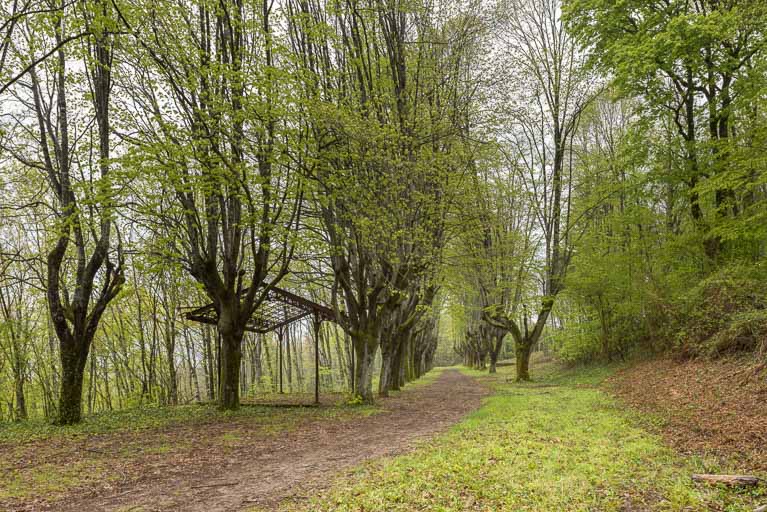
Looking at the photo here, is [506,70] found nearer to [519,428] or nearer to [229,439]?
[519,428]

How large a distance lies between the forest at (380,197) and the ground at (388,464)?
0.30ft

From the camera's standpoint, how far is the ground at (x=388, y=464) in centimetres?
460

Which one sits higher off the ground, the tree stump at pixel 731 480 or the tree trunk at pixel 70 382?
the tree trunk at pixel 70 382

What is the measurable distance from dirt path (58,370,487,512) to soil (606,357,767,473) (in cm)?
429

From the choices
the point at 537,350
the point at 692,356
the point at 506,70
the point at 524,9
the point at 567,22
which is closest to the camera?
the point at 692,356

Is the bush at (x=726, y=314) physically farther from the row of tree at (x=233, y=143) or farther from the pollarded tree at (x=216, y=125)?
the pollarded tree at (x=216, y=125)

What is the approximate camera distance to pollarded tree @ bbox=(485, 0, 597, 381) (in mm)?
19688

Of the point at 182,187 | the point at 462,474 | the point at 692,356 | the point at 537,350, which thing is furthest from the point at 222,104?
the point at 537,350

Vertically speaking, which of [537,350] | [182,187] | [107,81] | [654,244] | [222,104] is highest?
[107,81]

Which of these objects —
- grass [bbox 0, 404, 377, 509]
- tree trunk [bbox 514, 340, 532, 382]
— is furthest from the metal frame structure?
tree trunk [bbox 514, 340, 532, 382]

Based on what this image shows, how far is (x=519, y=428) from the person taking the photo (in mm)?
8297

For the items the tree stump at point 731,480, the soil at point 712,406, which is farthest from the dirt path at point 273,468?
the soil at point 712,406

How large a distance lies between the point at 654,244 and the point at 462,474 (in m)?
15.1

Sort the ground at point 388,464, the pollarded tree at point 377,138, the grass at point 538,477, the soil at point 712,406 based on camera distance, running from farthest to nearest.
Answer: the pollarded tree at point 377,138 → the soil at point 712,406 → the ground at point 388,464 → the grass at point 538,477
